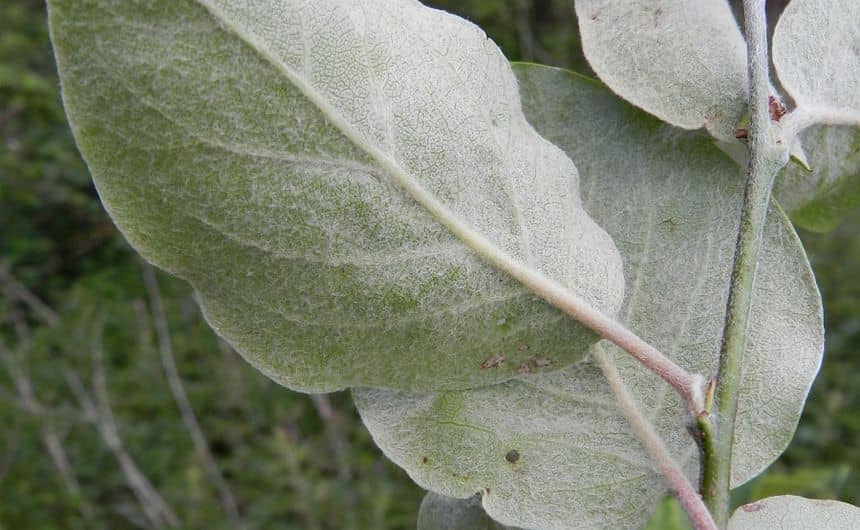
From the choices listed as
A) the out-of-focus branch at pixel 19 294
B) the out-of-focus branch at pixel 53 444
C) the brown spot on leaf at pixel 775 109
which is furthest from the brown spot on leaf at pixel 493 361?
the out-of-focus branch at pixel 19 294

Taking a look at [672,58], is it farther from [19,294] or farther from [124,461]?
[19,294]

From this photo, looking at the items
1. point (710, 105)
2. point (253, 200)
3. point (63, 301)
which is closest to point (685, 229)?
point (710, 105)

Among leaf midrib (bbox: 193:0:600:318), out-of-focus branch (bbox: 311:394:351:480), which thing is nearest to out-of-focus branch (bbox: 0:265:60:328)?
out-of-focus branch (bbox: 311:394:351:480)

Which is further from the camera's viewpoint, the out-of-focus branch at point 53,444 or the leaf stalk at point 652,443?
the out-of-focus branch at point 53,444

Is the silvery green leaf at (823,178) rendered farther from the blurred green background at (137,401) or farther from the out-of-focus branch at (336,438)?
the out-of-focus branch at (336,438)

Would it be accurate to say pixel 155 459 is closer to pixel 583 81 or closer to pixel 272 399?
pixel 272 399

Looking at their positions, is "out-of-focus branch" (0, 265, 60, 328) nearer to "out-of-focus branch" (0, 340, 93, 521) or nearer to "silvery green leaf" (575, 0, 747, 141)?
"out-of-focus branch" (0, 340, 93, 521)
